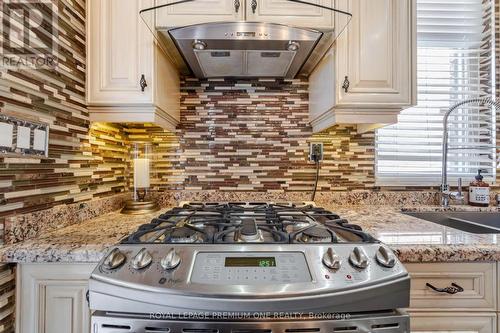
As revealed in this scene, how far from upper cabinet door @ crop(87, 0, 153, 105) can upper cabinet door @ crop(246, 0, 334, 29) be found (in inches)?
18.4

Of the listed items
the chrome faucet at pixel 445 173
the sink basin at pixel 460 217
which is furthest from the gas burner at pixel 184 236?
the chrome faucet at pixel 445 173

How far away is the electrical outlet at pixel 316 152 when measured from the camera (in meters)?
1.49

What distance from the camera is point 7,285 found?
0.80 meters

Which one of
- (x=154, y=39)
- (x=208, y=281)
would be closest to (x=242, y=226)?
(x=208, y=281)

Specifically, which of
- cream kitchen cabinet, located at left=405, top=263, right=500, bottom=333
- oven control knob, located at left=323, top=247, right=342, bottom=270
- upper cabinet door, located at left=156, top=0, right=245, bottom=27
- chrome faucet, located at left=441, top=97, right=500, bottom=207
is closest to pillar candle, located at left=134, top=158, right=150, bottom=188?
upper cabinet door, located at left=156, top=0, right=245, bottom=27

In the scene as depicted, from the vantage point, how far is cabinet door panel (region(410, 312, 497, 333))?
2.69 ft

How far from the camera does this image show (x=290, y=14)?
45.6 inches

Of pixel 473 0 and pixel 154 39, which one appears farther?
pixel 473 0

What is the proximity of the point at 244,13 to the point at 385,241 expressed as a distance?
102 cm

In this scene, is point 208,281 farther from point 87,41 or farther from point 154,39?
point 87,41

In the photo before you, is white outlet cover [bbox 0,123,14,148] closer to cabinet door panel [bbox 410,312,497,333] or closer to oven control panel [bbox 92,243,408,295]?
oven control panel [bbox 92,243,408,295]

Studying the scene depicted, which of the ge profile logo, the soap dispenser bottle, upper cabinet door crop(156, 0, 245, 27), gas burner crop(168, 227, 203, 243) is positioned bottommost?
gas burner crop(168, 227, 203, 243)

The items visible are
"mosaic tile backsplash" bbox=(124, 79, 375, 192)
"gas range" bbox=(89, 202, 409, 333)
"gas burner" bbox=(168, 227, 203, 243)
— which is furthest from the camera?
"mosaic tile backsplash" bbox=(124, 79, 375, 192)

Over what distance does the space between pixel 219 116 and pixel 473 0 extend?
1.65 metres
